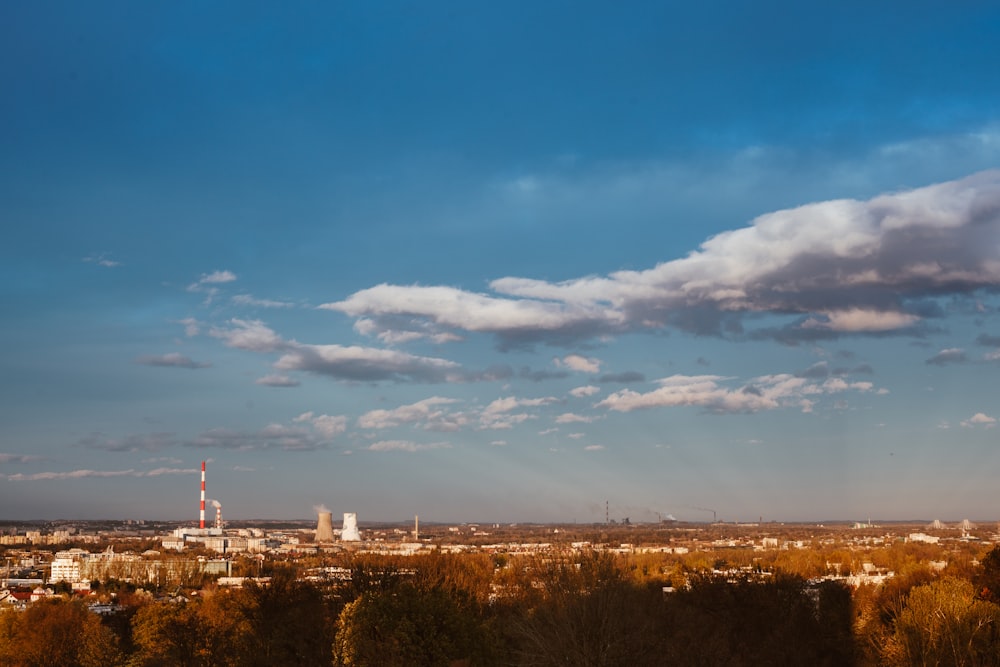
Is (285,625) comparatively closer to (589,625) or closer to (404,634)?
(404,634)

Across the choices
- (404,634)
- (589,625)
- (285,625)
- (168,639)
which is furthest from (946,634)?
(168,639)

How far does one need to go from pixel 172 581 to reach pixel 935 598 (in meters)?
119

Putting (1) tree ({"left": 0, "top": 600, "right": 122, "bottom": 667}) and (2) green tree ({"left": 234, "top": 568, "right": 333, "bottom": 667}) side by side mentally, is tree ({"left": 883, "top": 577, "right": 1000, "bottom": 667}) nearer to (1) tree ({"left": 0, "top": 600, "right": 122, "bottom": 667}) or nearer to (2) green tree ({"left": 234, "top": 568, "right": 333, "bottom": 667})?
(2) green tree ({"left": 234, "top": 568, "right": 333, "bottom": 667})

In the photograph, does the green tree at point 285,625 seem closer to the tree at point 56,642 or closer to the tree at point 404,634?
the tree at point 404,634

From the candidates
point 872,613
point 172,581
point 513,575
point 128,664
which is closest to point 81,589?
point 172,581

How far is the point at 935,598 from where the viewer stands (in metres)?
54.3

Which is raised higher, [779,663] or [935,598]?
[935,598]

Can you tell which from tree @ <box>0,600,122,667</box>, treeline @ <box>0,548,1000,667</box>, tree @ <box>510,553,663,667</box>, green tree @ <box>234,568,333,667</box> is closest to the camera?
tree @ <box>510,553,663,667</box>

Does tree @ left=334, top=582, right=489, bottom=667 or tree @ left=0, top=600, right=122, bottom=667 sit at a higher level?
tree @ left=334, top=582, right=489, bottom=667

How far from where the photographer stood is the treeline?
4891 cm

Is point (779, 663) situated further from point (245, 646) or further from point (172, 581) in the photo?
point (172, 581)

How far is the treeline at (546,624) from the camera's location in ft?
160

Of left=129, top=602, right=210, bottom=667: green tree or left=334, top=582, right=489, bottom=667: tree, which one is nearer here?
left=334, top=582, right=489, bottom=667: tree

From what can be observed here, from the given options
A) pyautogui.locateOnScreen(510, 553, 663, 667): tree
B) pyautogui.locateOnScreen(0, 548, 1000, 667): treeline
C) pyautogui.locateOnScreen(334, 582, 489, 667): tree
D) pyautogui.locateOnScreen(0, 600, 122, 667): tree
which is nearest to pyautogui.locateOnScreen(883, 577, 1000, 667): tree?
pyautogui.locateOnScreen(0, 548, 1000, 667): treeline
